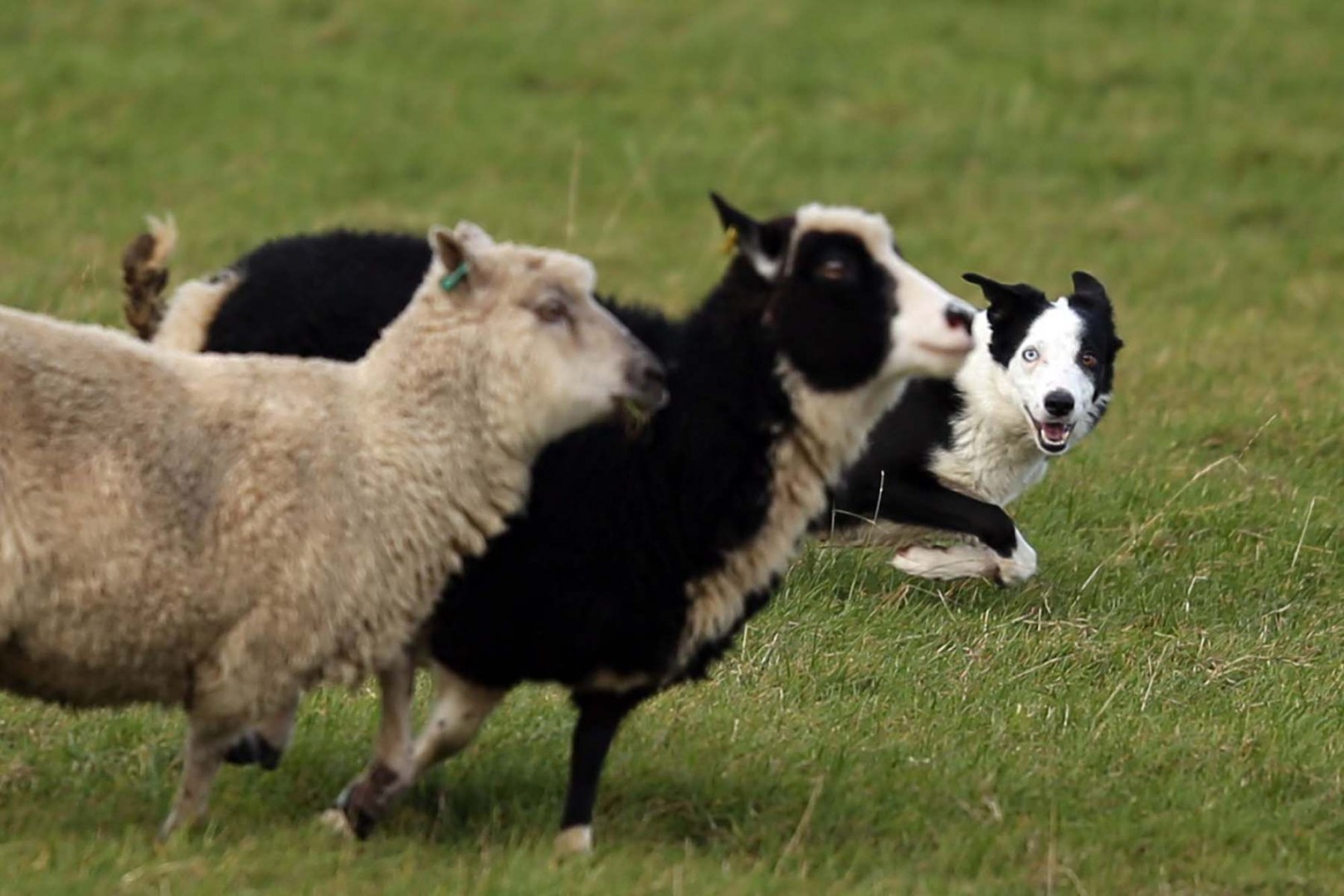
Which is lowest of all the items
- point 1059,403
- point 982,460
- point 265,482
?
point 982,460

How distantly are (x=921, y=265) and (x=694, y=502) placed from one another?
1031 centimetres

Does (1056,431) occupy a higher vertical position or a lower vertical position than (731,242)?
lower

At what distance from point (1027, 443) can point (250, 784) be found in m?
3.78

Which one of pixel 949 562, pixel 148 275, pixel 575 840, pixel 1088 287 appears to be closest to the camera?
pixel 575 840

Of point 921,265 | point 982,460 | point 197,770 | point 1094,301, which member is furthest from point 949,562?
point 921,265

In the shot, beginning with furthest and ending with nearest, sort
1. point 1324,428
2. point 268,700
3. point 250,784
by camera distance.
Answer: point 1324,428 → point 250,784 → point 268,700

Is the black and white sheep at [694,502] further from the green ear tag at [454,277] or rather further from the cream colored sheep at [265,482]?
the green ear tag at [454,277]

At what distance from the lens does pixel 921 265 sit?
15.8 m

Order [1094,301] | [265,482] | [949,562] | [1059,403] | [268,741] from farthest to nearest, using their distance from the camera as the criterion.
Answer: [1094,301] → [949,562] → [1059,403] → [268,741] → [265,482]

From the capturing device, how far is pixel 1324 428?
1072 centimetres

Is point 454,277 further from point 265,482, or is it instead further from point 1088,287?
point 1088,287

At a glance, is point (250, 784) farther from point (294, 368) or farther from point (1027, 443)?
point (1027, 443)

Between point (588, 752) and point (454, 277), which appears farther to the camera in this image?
point (588, 752)

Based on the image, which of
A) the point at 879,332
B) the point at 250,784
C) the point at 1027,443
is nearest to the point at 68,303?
the point at 1027,443
